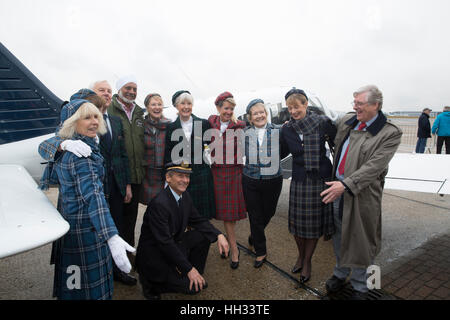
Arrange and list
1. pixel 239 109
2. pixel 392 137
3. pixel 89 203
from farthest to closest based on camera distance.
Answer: pixel 239 109, pixel 392 137, pixel 89 203

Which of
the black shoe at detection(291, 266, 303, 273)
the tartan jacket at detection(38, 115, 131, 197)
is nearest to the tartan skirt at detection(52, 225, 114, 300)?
the tartan jacket at detection(38, 115, 131, 197)

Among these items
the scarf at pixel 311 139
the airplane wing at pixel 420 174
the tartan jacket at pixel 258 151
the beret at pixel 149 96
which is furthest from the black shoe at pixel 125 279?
the airplane wing at pixel 420 174

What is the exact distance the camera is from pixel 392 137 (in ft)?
6.88

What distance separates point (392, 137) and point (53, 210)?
2.57m

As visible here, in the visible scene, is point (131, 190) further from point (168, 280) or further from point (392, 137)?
point (392, 137)

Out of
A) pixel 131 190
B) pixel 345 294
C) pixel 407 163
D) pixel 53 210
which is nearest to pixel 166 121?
pixel 131 190

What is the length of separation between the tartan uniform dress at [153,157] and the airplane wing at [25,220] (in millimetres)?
1034

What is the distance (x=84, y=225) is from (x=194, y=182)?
1.39 metres

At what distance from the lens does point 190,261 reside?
253 centimetres

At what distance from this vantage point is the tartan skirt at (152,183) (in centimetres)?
293

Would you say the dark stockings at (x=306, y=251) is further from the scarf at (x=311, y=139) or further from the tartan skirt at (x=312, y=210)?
the scarf at (x=311, y=139)

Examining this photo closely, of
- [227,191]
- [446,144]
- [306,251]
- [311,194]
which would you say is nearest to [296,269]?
[306,251]

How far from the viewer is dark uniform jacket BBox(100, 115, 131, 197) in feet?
8.14

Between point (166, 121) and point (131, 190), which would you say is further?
point (166, 121)
